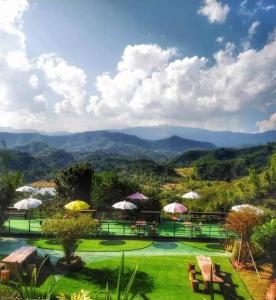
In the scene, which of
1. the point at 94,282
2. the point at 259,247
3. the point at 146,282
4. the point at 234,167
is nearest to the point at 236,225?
the point at 259,247

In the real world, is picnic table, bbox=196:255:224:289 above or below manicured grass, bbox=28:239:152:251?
above

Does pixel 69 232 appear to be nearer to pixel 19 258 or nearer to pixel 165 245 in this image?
pixel 19 258

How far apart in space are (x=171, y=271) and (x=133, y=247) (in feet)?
12.1

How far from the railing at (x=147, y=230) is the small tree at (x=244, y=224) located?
341 cm

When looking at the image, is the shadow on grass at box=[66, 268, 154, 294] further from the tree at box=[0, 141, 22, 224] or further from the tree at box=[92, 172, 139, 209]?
the tree at box=[92, 172, 139, 209]

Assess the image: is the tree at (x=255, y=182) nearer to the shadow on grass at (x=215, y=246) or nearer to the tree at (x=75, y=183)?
the shadow on grass at (x=215, y=246)

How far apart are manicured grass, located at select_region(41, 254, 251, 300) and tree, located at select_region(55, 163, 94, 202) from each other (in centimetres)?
922

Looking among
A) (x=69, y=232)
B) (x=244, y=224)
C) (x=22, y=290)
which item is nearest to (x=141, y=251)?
(x=69, y=232)

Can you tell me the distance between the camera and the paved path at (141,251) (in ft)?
50.0

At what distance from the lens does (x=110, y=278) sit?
12.4 meters

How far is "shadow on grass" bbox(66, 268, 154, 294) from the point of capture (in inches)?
462

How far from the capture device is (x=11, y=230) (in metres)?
19.4

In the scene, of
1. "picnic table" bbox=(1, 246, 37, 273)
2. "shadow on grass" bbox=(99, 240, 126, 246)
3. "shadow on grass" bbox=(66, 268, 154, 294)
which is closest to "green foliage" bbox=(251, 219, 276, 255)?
"shadow on grass" bbox=(66, 268, 154, 294)

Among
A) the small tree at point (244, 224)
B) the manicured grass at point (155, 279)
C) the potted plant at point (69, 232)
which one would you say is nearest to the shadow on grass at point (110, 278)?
the manicured grass at point (155, 279)
